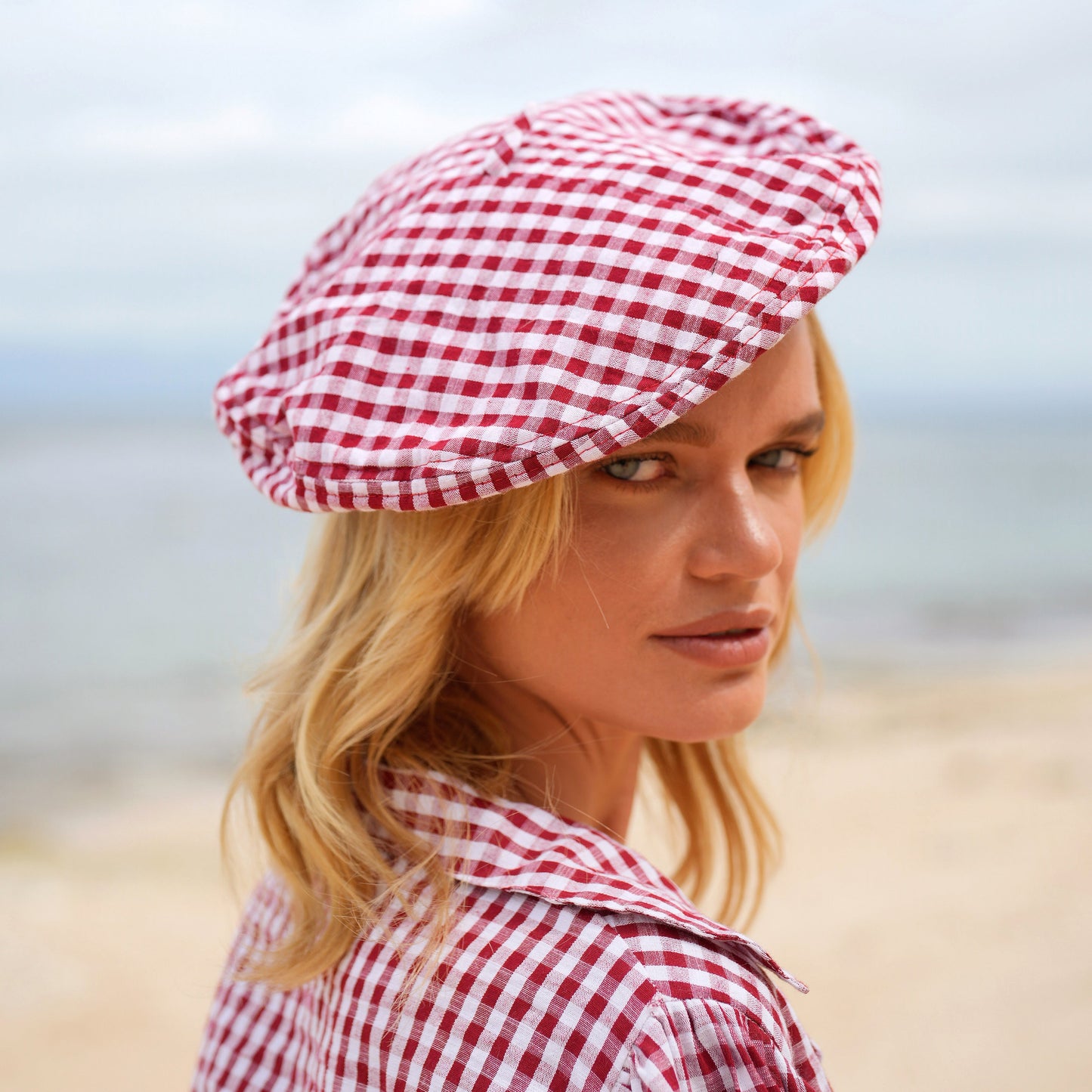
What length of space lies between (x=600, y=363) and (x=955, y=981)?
3.17m

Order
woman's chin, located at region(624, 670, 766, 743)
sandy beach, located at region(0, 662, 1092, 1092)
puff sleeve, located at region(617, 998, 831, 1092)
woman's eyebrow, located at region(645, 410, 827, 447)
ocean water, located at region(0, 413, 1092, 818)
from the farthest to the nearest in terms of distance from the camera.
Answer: ocean water, located at region(0, 413, 1092, 818) < sandy beach, located at region(0, 662, 1092, 1092) < woman's chin, located at region(624, 670, 766, 743) < woman's eyebrow, located at region(645, 410, 827, 447) < puff sleeve, located at region(617, 998, 831, 1092)

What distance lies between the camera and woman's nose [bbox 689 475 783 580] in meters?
1.09

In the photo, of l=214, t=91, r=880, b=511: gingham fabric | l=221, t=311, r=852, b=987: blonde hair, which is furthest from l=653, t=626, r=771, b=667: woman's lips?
l=214, t=91, r=880, b=511: gingham fabric

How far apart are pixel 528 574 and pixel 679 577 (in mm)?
141

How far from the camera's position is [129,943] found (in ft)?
12.6

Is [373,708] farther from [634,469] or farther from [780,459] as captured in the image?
[780,459]

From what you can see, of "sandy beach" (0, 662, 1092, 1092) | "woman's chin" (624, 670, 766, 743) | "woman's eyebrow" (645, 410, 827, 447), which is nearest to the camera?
"woman's eyebrow" (645, 410, 827, 447)

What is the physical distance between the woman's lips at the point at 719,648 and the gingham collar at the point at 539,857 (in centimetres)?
19

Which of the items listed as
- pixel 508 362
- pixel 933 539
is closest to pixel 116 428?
pixel 933 539

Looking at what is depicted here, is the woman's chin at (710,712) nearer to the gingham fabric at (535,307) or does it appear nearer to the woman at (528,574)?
the woman at (528,574)

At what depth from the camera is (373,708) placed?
1141mm

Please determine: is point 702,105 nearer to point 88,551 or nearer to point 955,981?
point 955,981

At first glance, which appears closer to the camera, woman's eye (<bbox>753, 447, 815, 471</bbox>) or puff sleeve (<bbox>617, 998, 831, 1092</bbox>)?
puff sleeve (<bbox>617, 998, 831, 1092</bbox>)

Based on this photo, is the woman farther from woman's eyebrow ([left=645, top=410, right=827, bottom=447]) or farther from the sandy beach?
the sandy beach
